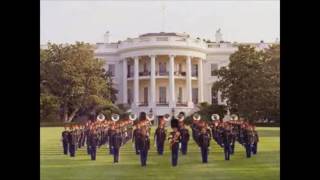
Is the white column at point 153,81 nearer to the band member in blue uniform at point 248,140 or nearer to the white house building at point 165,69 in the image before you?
the white house building at point 165,69

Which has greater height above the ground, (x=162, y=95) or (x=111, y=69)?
(x=111, y=69)

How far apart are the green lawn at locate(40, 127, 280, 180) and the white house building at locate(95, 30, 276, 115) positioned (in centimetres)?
69

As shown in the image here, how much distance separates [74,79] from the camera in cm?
848

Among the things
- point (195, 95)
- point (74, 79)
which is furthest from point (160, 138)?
point (74, 79)

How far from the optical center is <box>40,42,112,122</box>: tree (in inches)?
328

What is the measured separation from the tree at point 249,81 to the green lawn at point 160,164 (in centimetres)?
38

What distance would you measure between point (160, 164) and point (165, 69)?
143 cm

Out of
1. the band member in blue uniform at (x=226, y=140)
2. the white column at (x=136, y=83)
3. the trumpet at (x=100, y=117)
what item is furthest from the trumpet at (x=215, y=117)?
the trumpet at (x=100, y=117)

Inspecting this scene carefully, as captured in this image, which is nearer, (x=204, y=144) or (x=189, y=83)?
(x=204, y=144)

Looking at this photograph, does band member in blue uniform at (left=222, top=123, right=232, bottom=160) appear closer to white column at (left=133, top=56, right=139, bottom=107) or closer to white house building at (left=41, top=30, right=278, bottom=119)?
white house building at (left=41, top=30, right=278, bottom=119)

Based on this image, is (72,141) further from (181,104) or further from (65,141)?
(181,104)
